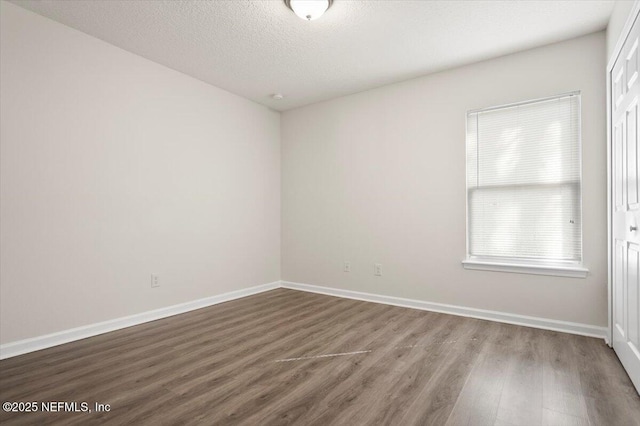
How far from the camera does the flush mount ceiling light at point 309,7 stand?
8.18 ft

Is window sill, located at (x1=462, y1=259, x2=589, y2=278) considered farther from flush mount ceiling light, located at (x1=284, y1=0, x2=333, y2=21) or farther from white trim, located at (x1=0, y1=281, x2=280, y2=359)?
white trim, located at (x1=0, y1=281, x2=280, y2=359)

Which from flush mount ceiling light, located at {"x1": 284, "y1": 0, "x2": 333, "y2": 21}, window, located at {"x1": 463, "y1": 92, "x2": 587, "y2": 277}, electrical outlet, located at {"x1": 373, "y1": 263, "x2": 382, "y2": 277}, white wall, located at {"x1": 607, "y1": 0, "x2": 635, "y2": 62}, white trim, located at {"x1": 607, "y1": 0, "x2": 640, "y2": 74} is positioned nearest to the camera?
white trim, located at {"x1": 607, "y1": 0, "x2": 640, "y2": 74}

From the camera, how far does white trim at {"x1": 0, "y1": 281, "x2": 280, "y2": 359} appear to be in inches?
102

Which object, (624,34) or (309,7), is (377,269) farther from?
(624,34)

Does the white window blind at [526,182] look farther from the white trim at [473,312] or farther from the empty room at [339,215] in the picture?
the white trim at [473,312]

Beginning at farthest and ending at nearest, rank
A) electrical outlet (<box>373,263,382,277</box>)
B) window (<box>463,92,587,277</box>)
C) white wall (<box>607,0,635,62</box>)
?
electrical outlet (<box>373,263,382,277</box>) < window (<box>463,92,587,277</box>) < white wall (<box>607,0,635,62</box>)

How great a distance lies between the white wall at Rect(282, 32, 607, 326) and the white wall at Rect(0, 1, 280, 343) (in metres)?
0.98

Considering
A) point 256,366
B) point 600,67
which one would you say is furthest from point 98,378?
point 600,67

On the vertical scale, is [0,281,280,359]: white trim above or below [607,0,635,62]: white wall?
below

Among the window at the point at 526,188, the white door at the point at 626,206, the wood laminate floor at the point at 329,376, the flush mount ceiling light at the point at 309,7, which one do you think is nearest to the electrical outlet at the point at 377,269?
the wood laminate floor at the point at 329,376

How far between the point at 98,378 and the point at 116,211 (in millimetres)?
1582

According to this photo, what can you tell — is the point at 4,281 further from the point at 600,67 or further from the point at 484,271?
the point at 600,67

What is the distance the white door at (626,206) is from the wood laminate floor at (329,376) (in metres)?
0.26

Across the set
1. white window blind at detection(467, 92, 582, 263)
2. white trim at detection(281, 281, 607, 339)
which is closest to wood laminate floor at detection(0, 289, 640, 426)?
white trim at detection(281, 281, 607, 339)
